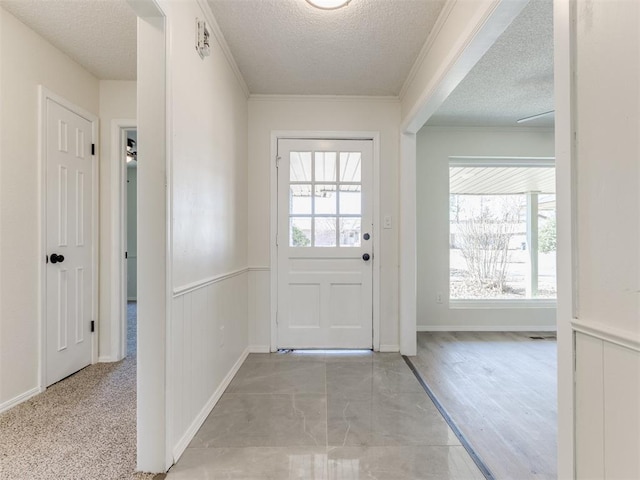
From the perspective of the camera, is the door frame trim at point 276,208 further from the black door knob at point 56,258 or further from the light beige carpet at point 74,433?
the black door knob at point 56,258

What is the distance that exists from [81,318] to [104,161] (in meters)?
1.31

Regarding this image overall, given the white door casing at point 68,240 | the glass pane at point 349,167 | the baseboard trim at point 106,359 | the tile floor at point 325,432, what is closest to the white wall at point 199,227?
the tile floor at point 325,432

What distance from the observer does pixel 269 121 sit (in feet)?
9.50

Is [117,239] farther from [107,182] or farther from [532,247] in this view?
[532,247]

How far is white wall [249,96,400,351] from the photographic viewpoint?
2885 mm

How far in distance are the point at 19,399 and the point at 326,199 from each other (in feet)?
8.49

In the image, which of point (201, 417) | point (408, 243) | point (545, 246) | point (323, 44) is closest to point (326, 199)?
point (408, 243)

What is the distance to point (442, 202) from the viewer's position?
11.6 feet

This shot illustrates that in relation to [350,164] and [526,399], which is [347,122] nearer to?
[350,164]

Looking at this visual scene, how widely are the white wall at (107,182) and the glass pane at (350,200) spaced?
1.94m

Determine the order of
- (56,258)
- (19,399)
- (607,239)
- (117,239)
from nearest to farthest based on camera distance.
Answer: (607,239)
(19,399)
(56,258)
(117,239)

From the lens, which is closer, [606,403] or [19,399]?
[606,403]

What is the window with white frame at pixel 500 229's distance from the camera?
11.9 feet

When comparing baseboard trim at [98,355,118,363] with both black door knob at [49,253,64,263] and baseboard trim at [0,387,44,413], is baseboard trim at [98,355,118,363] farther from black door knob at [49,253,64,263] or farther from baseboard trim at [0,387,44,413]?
black door knob at [49,253,64,263]
